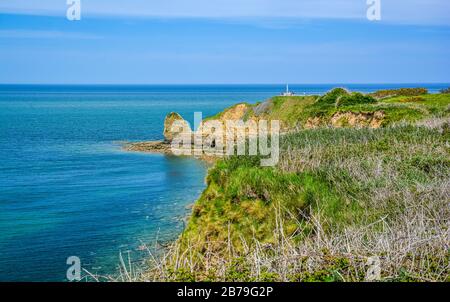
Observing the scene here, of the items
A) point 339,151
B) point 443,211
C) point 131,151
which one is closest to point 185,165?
point 131,151

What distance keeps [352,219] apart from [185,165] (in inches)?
1361

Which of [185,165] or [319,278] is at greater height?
[319,278]

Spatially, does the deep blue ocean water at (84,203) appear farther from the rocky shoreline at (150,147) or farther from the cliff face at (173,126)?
the cliff face at (173,126)

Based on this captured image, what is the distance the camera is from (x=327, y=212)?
48.9 feet

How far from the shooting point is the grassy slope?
846cm

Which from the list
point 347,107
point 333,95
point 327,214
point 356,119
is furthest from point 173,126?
point 327,214

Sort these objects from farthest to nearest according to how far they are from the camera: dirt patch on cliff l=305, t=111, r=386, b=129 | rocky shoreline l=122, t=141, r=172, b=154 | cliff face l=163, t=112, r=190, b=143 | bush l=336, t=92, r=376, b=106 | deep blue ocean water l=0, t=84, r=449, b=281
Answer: cliff face l=163, t=112, r=190, b=143 < rocky shoreline l=122, t=141, r=172, b=154 < bush l=336, t=92, r=376, b=106 < dirt patch on cliff l=305, t=111, r=386, b=129 < deep blue ocean water l=0, t=84, r=449, b=281

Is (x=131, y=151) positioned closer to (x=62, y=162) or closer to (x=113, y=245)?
(x=62, y=162)

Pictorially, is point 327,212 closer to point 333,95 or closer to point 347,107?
point 347,107

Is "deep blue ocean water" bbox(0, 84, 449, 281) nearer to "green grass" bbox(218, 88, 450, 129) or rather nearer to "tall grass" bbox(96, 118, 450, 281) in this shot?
"tall grass" bbox(96, 118, 450, 281)

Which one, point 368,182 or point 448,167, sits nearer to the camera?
point 368,182

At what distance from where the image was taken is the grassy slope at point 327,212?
27.8 ft

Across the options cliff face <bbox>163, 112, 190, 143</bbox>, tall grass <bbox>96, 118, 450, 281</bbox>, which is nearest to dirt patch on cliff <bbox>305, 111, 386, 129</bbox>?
tall grass <bbox>96, 118, 450, 281</bbox>

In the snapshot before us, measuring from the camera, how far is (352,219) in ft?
45.2
